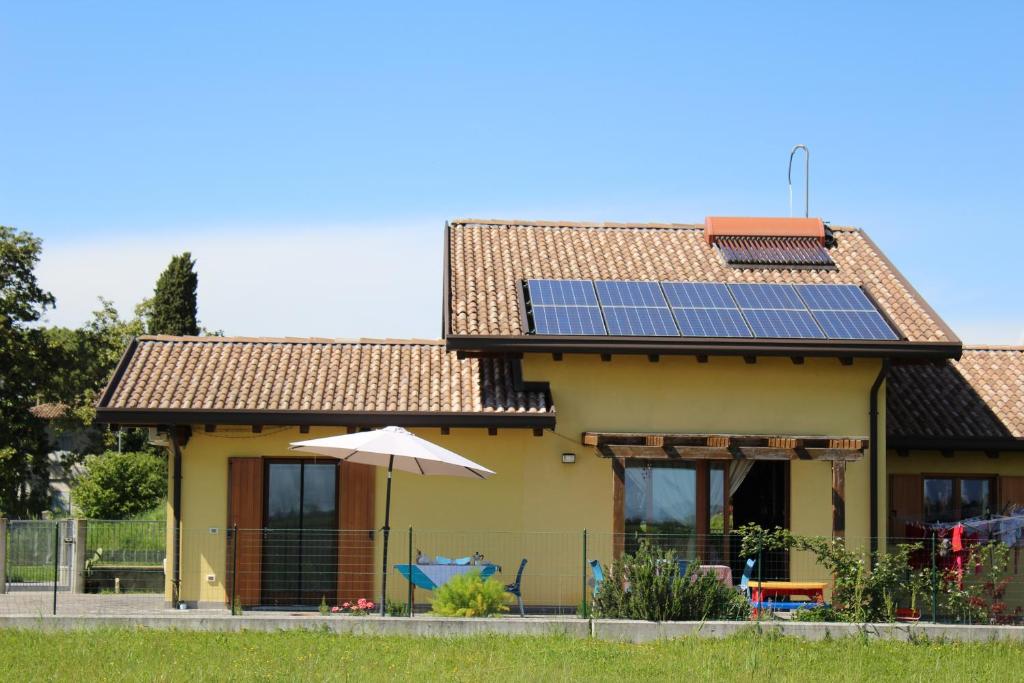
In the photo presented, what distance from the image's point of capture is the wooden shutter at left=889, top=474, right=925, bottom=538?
19.9 m

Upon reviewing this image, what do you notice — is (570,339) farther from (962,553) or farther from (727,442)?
(962,553)

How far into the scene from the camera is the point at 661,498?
1855 centimetres

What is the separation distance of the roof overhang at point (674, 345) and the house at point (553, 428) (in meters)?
0.03

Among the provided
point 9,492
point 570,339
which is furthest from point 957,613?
point 9,492

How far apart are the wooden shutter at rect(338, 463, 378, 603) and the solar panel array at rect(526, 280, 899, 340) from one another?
3.32 meters

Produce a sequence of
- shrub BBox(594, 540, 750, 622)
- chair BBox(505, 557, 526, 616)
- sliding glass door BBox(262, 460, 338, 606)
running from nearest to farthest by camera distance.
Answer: shrub BBox(594, 540, 750, 622), chair BBox(505, 557, 526, 616), sliding glass door BBox(262, 460, 338, 606)

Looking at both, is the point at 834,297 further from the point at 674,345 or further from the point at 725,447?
the point at 725,447

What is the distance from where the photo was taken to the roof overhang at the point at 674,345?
17797 mm

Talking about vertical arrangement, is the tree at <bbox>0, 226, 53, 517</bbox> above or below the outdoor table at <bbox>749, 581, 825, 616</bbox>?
above

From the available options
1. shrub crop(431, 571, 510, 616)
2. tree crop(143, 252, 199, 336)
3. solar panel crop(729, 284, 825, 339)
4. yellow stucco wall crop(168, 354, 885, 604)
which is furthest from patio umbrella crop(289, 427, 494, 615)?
tree crop(143, 252, 199, 336)

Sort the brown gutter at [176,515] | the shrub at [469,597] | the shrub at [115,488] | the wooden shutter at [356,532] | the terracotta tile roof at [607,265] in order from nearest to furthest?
the shrub at [469,597]
the wooden shutter at [356,532]
the brown gutter at [176,515]
the terracotta tile roof at [607,265]
the shrub at [115,488]

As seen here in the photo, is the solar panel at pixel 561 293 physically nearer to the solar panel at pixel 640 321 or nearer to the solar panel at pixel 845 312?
the solar panel at pixel 640 321

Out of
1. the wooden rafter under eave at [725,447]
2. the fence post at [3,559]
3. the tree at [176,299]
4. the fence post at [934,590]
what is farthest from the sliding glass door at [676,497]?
the tree at [176,299]

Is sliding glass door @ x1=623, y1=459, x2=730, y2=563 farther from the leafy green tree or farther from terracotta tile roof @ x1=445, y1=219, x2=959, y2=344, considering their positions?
the leafy green tree
